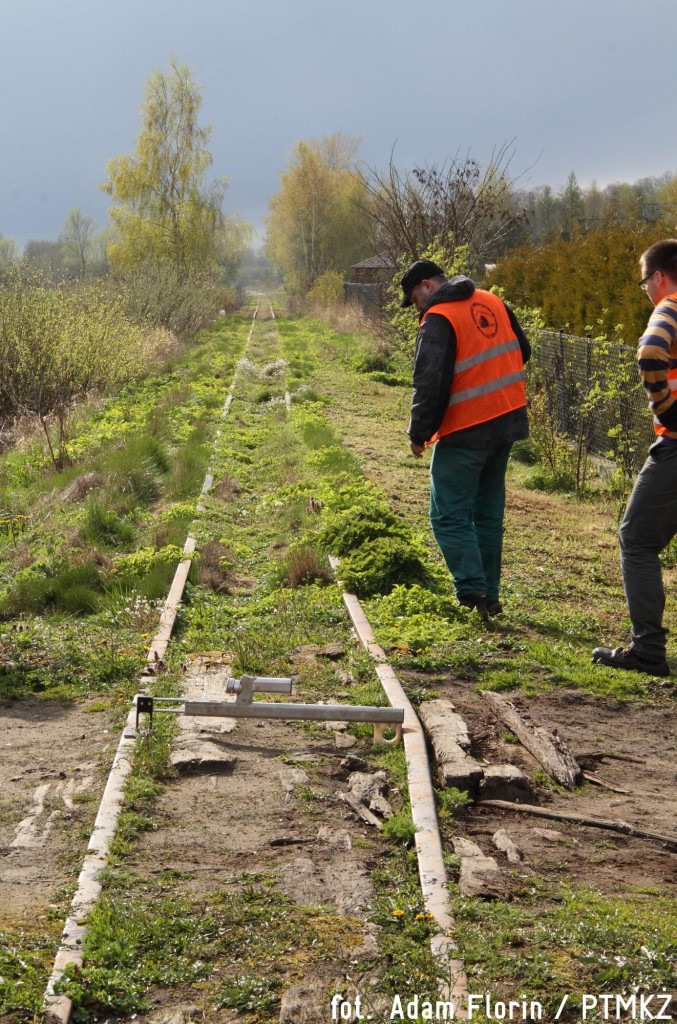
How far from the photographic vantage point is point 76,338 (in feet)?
55.5

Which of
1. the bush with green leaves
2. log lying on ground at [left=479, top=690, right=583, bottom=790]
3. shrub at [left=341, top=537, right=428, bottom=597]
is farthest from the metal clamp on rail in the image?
the bush with green leaves

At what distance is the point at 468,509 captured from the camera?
24.8 feet

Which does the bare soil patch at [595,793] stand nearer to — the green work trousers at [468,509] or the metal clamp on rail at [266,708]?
the metal clamp on rail at [266,708]

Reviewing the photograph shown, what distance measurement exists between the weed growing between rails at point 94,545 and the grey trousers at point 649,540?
10.2 feet

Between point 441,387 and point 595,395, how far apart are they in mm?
5689

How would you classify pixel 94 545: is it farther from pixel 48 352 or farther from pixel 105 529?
pixel 48 352

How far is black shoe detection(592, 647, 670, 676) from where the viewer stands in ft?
21.7

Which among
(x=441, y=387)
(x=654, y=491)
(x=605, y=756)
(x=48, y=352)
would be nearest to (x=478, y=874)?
(x=605, y=756)

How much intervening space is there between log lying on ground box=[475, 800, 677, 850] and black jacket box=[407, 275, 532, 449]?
10.1ft

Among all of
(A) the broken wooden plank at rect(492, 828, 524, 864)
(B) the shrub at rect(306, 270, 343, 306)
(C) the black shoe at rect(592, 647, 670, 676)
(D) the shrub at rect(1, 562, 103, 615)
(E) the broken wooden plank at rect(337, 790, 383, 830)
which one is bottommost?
(D) the shrub at rect(1, 562, 103, 615)

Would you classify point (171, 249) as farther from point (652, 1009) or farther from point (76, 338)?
point (652, 1009)

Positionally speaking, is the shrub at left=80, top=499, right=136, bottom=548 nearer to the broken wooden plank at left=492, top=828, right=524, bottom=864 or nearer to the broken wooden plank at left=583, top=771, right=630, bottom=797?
the broken wooden plank at left=583, top=771, right=630, bottom=797

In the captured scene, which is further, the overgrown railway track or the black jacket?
A: the black jacket

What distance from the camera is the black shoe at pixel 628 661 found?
6629mm
